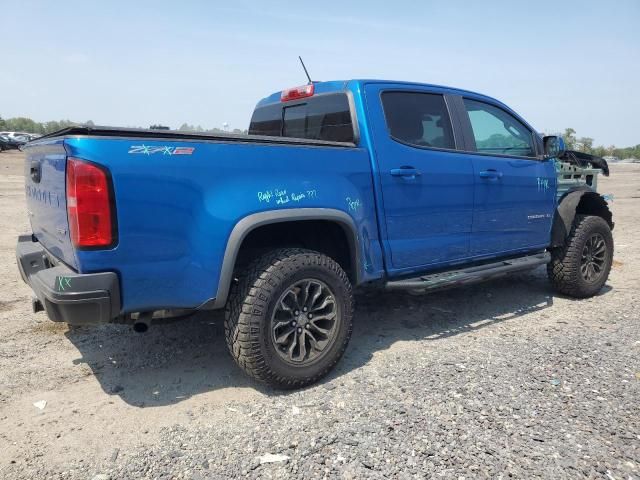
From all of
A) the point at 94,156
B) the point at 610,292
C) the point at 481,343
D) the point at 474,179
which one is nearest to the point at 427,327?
the point at 481,343

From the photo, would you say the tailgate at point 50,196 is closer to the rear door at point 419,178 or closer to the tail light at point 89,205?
the tail light at point 89,205

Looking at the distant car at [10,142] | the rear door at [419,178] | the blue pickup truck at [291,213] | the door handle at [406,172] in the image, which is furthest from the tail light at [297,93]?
the distant car at [10,142]

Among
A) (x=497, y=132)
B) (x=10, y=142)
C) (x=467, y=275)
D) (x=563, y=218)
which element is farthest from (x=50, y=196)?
(x=10, y=142)

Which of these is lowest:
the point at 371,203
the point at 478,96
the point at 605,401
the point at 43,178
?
the point at 605,401

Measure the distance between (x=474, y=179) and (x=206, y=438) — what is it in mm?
2917

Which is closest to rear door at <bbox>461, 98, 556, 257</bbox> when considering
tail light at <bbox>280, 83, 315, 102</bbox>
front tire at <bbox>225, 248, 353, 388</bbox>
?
tail light at <bbox>280, 83, 315, 102</bbox>

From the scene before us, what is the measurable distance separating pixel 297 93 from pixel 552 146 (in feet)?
8.58

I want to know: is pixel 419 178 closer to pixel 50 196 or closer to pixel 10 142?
pixel 50 196

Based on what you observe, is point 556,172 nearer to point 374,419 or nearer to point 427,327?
point 427,327

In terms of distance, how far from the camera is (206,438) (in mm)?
2699

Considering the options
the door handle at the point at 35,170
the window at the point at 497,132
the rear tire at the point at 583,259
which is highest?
the window at the point at 497,132

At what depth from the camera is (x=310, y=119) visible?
4.20m

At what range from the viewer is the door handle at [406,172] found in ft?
12.2

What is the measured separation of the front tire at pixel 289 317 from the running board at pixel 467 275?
23.8 inches
